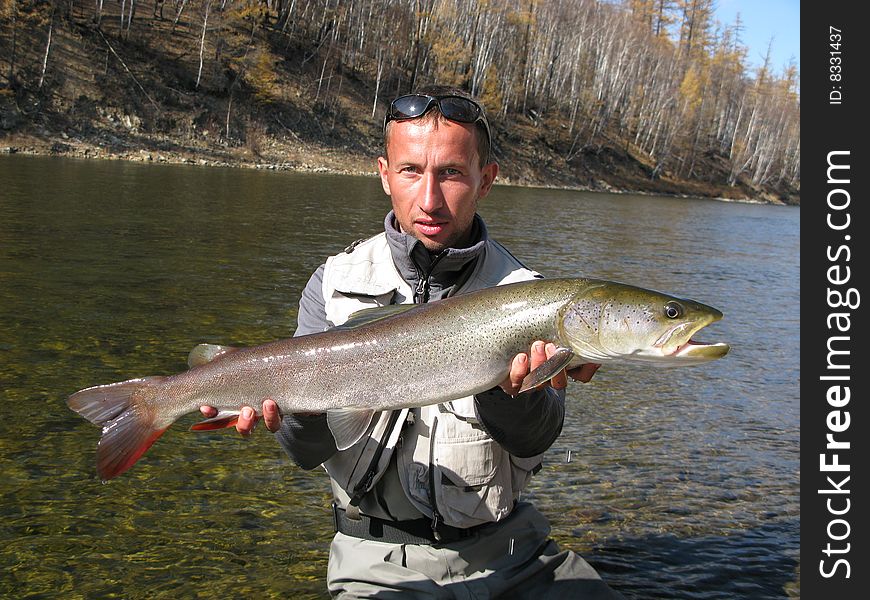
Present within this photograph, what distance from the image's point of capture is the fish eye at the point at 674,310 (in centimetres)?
309

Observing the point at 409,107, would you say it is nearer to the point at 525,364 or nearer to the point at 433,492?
the point at 525,364

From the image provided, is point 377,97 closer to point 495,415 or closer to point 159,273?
point 159,273

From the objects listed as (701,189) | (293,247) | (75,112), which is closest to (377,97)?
(75,112)

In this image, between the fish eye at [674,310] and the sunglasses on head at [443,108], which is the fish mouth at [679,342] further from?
the sunglasses on head at [443,108]

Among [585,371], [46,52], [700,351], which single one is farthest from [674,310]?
[46,52]

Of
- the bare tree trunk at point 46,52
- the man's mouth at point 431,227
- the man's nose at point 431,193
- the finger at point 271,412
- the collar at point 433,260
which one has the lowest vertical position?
the finger at point 271,412

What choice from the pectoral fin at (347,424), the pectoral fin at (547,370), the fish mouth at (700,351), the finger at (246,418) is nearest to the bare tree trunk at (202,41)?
the finger at (246,418)

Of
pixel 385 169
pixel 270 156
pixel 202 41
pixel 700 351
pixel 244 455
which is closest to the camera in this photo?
pixel 700 351

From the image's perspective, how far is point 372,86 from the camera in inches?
Answer: 2275

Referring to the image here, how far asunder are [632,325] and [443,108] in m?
1.32

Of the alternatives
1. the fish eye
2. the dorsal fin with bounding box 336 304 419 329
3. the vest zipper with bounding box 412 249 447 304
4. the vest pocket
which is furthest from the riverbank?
the fish eye

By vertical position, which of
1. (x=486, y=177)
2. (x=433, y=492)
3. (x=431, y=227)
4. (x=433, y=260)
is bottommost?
(x=433, y=492)

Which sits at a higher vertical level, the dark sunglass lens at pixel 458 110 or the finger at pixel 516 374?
the dark sunglass lens at pixel 458 110
